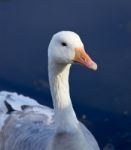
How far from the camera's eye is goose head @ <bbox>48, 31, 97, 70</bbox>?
2342 mm

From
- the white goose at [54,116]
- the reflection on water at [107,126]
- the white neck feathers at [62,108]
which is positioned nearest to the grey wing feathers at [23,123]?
the white goose at [54,116]

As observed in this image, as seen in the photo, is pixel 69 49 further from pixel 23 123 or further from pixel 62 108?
pixel 23 123

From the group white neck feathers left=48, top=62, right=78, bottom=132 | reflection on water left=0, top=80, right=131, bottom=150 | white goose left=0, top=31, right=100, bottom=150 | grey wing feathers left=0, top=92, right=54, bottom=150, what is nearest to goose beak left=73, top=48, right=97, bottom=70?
white goose left=0, top=31, right=100, bottom=150

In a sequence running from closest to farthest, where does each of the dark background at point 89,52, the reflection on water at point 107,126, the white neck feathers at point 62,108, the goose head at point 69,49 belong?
the goose head at point 69,49, the white neck feathers at point 62,108, the reflection on water at point 107,126, the dark background at point 89,52

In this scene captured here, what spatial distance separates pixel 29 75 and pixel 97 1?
3.28ft

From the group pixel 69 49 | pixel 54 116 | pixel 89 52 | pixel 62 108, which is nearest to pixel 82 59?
pixel 69 49

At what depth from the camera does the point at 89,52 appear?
153 inches

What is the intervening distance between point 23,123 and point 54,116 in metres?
0.28

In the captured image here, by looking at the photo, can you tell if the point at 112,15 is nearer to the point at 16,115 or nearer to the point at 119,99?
the point at 119,99

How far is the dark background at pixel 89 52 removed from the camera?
3475 millimetres

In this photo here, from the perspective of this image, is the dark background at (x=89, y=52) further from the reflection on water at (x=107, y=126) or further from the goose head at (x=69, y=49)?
the goose head at (x=69, y=49)

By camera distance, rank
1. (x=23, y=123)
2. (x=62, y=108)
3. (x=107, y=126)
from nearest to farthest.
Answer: (x=62, y=108) < (x=23, y=123) < (x=107, y=126)

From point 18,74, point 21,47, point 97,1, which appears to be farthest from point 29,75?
point 97,1

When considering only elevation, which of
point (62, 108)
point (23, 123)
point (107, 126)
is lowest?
point (107, 126)
